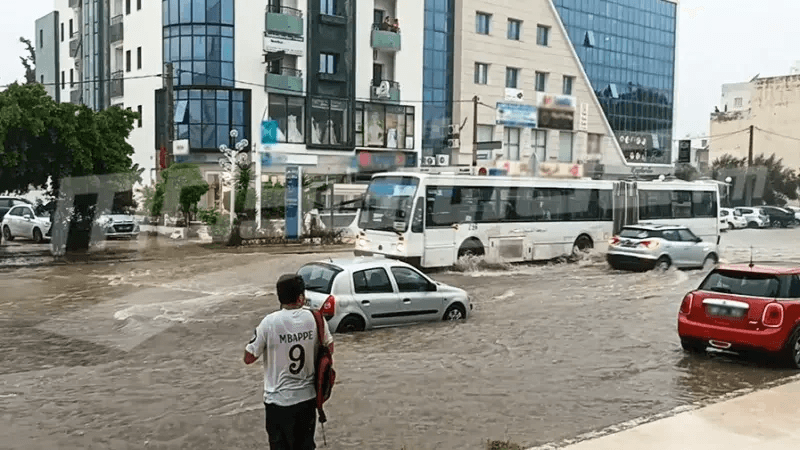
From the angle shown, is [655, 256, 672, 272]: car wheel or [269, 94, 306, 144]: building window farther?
[269, 94, 306, 144]: building window

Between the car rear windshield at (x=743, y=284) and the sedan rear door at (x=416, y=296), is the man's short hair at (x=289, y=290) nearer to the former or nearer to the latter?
the car rear windshield at (x=743, y=284)

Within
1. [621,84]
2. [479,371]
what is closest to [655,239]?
[479,371]

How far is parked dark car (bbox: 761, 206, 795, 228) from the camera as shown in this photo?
53781 millimetres

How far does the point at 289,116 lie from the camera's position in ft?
150

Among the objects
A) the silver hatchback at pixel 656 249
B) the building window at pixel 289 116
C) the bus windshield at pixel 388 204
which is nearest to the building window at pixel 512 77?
the building window at pixel 289 116

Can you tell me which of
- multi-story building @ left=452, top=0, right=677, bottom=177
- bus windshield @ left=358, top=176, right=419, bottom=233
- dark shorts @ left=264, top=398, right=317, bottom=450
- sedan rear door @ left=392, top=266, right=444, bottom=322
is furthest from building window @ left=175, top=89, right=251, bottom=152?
dark shorts @ left=264, top=398, right=317, bottom=450

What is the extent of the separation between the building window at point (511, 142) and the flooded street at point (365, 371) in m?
36.5

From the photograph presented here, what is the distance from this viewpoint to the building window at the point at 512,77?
5541 cm

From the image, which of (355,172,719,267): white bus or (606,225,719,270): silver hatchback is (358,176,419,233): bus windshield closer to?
(355,172,719,267): white bus

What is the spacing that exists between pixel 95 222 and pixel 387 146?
2447 centimetres

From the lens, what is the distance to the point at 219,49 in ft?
142

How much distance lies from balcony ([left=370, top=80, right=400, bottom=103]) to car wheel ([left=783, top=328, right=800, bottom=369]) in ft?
129

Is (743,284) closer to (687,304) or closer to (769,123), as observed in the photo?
(687,304)

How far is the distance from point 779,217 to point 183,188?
40.0 metres
